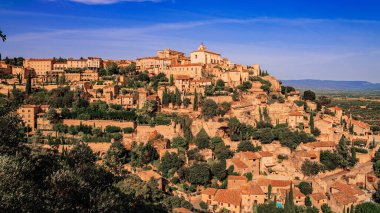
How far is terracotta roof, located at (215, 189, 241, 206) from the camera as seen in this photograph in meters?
29.0

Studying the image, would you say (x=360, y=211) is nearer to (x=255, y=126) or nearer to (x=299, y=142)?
(x=299, y=142)

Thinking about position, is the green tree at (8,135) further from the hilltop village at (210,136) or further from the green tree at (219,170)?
the green tree at (219,170)

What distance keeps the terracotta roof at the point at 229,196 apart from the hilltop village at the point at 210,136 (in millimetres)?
81

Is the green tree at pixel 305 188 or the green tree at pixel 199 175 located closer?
the green tree at pixel 305 188

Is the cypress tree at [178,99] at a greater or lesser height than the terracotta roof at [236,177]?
greater

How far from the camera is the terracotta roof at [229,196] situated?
2898 cm

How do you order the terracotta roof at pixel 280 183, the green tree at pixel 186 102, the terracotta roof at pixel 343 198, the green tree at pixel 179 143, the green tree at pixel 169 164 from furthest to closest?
the green tree at pixel 186 102 → the green tree at pixel 179 143 → the green tree at pixel 169 164 → the terracotta roof at pixel 280 183 → the terracotta roof at pixel 343 198

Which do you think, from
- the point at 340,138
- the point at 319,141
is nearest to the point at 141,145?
the point at 319,141

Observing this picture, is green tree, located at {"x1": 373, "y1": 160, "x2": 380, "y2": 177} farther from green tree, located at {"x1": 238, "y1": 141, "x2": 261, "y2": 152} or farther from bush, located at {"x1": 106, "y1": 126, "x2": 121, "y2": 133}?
bush, located at {"x1": 106, "y1": 126, "x2": 121, "y2": 133}

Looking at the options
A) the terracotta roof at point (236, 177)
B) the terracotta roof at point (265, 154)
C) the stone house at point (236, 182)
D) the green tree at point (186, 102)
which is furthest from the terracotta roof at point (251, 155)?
the green tree at point (186, 102)

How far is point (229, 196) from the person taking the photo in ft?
97.4

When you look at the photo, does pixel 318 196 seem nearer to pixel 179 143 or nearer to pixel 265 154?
pixel 265 154

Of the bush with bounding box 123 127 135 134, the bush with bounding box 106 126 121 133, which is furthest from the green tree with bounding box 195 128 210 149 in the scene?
the bush with bounding box 106 126 121 133

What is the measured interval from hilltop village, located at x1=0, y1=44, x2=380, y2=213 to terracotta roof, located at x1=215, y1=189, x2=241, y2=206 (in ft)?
0.27
